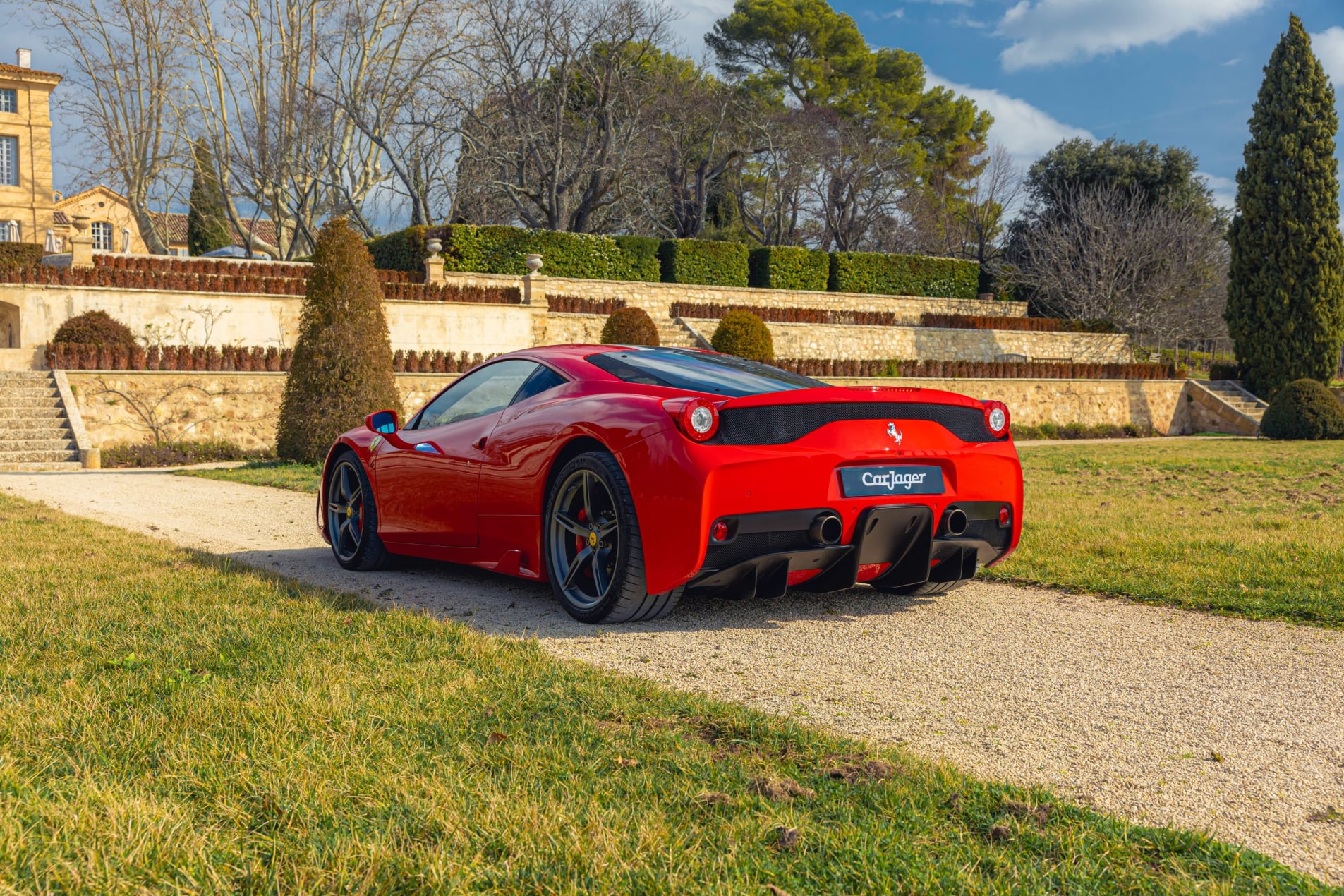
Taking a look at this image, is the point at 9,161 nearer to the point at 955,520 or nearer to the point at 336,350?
the point at 336,350

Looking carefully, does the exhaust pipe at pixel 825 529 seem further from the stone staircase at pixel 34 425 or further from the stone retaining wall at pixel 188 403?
the stone staircase at pixel 34 425

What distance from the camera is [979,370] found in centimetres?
2673

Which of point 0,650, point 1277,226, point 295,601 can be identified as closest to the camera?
point 0,650

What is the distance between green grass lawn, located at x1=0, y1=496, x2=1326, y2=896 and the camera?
2.04m

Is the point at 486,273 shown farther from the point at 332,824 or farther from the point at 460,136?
the point at 332,824

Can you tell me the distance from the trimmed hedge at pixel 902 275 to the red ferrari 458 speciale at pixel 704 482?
31.9 meters

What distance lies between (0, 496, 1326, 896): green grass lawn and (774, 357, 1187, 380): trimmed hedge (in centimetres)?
2103

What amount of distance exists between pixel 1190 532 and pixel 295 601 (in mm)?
5776

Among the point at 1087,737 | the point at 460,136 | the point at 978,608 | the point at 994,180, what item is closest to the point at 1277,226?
the point at 994,180

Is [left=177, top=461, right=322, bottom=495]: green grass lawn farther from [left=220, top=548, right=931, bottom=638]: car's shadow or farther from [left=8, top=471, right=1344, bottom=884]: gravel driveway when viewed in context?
[left=8, top=471, right=1344, bottom=884]: gravel driveway

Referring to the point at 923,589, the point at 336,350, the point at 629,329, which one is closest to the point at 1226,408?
the point at 629,329

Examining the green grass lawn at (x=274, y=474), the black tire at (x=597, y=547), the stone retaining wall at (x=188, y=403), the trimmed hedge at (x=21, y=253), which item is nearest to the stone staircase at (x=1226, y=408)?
the stone retaining wall at (x=188, y=403)

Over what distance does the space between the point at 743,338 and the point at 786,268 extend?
39.1ft

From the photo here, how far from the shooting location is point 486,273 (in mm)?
29219
